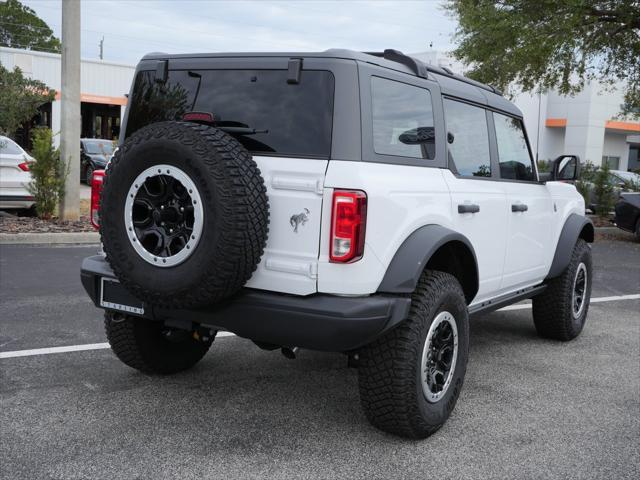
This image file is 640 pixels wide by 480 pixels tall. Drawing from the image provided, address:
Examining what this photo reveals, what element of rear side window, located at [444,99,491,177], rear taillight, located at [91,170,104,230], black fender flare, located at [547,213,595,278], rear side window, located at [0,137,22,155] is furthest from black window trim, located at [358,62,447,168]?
rear side window, located at [0,137,22,155]

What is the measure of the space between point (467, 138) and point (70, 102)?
8500mm

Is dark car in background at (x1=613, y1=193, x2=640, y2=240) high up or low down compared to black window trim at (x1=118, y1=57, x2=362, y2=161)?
down

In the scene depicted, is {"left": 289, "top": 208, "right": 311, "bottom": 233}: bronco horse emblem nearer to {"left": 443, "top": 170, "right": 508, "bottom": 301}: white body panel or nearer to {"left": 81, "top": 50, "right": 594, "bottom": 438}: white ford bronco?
{"left": 81, "top": 50, "right": 594, "bottom": 438}: white ford bronco

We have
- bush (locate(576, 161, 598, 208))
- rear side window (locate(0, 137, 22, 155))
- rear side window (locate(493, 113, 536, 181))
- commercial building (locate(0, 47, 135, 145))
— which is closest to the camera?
rear side window (locate(493, 113, 536, 181))

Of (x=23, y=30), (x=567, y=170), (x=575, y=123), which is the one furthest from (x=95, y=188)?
(x=23, y=30)

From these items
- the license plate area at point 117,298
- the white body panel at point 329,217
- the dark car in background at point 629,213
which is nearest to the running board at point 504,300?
the white body panel at point 329,217

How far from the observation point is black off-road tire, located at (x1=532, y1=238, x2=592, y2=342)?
5.78m

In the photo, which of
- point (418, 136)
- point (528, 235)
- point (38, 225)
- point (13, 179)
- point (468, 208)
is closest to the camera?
point (418, 136)

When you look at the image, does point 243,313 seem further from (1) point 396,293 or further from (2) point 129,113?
(2) point 129,113

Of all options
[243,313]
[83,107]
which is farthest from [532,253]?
[83,107]

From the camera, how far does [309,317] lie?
3.27 metres

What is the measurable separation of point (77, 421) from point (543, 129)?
44.9 m

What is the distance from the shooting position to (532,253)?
17.2ft

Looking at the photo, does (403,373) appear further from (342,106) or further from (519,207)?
(519,207)
